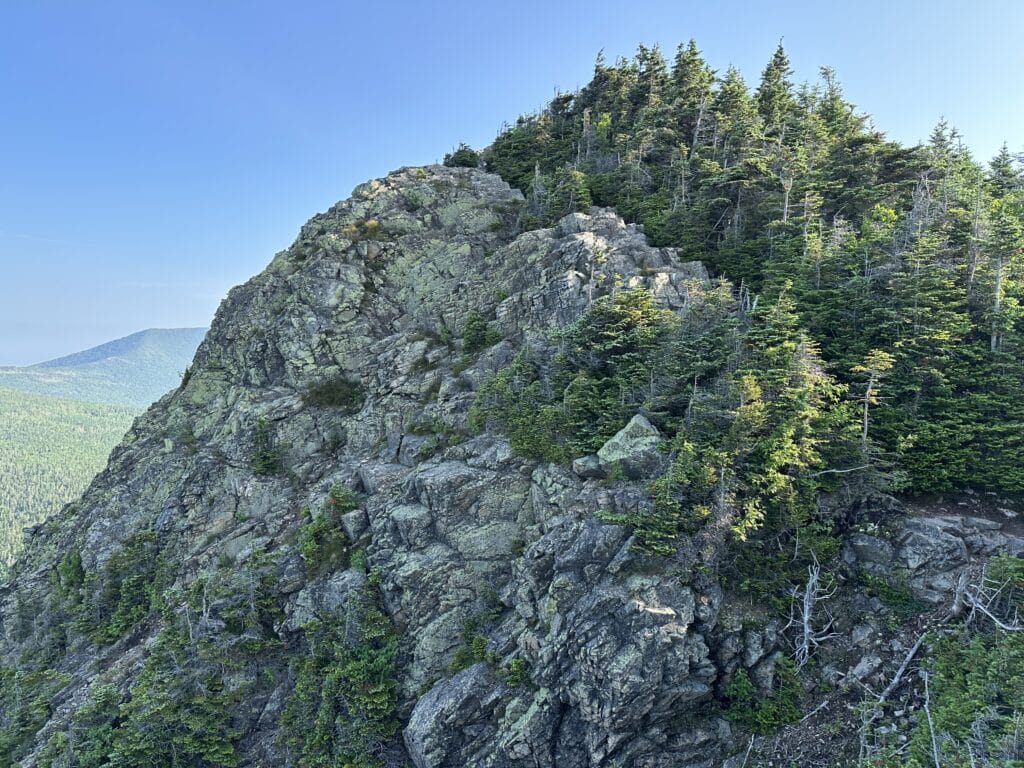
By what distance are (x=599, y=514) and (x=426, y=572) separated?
328 inches

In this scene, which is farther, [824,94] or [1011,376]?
[824,94]

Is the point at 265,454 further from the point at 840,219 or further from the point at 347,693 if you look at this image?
the point at 840,219

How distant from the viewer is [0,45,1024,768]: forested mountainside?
594 inches

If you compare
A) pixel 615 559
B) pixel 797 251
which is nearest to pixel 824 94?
pixel 797 251

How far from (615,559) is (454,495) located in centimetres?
821

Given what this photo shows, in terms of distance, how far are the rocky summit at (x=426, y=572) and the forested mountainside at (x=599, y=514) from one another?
5.6 inches

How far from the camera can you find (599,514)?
1714 centimetres

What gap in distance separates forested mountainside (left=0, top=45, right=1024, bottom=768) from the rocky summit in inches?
5.6

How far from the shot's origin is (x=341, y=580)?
2152cm

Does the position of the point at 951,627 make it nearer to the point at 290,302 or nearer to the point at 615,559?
the point at 615,559

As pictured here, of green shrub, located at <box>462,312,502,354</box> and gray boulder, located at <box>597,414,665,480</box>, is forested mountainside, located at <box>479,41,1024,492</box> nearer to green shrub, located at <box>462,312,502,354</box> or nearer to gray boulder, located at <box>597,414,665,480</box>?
gray boulder, located at <box>597,414,665,480</box>

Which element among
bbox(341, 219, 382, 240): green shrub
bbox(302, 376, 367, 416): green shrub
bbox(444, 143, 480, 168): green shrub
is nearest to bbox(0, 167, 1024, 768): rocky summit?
bbox(302, 376, 367, 416): green shrub

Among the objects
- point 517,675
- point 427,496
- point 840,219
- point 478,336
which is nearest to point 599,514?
point 517,675

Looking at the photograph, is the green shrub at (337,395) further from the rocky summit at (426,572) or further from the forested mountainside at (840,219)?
the forested mountainside at (840,219)
